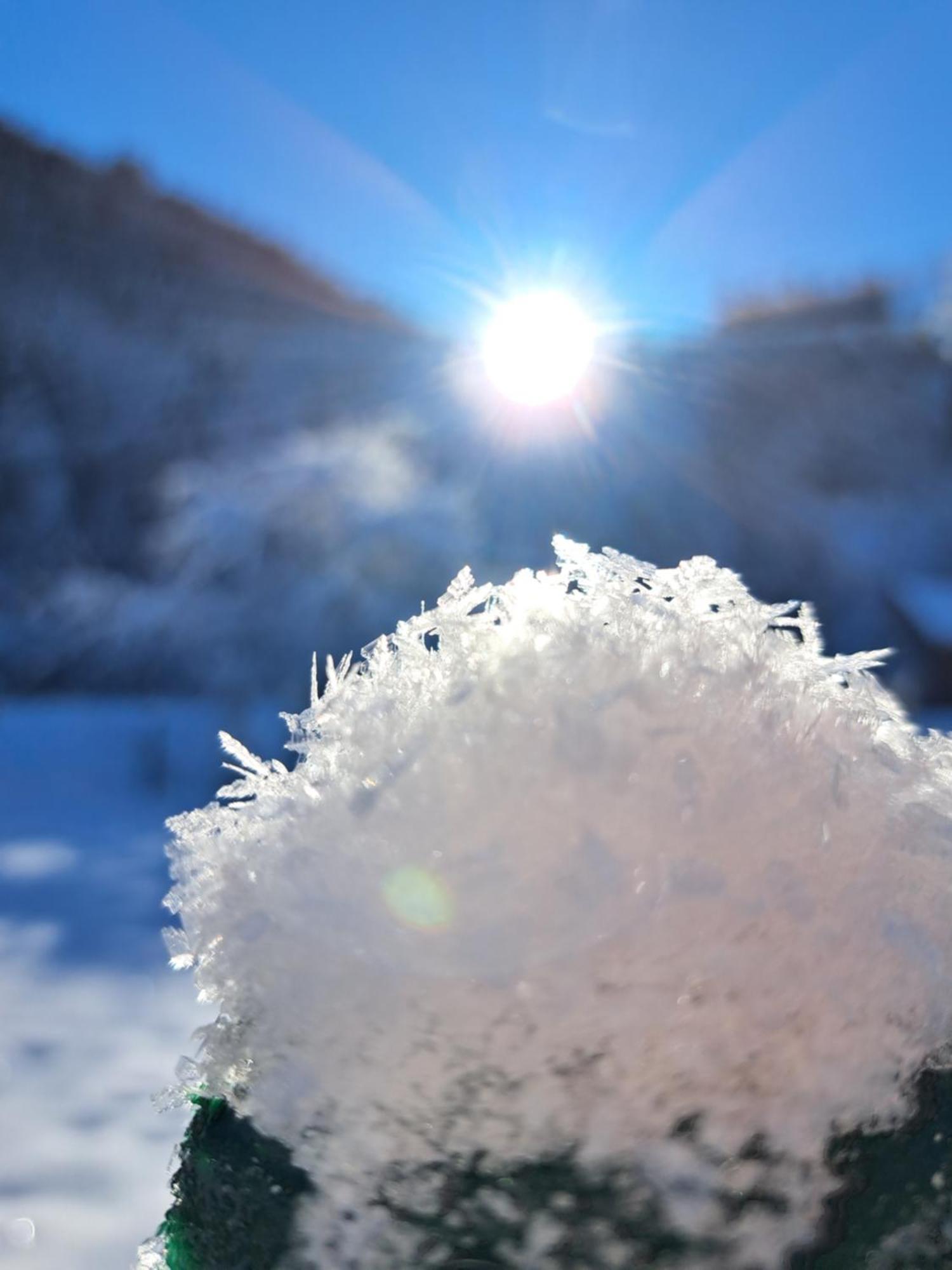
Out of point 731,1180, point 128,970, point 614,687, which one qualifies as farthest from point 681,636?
point 128,970

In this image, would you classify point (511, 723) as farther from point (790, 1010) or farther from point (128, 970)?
point (128, 970)

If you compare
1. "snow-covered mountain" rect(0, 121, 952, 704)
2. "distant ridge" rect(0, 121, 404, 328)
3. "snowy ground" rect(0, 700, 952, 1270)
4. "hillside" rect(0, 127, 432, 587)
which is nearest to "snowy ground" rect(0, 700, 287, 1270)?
"snowy ground" rect(0, 700, 952, 1270)

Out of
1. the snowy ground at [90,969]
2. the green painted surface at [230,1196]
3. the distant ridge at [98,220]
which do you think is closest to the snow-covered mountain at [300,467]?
the distant ridge at [98,220]

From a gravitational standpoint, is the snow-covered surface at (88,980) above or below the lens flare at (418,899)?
above

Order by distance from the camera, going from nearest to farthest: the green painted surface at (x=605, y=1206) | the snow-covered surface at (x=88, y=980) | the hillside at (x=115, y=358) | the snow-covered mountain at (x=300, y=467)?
the green painted surface at (x=605, y=1206) < the snow-covered surface at (x=88, y=980) < the snow-covered mountain at (x=300, y=467) < the hillside at (x=115, y=358)

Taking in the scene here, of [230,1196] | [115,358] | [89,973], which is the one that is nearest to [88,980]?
[89,973]

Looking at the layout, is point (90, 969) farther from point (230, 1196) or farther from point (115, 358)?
point (115, 358)

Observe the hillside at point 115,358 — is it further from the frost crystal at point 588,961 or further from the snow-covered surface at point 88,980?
the frost crystal at point 588,961

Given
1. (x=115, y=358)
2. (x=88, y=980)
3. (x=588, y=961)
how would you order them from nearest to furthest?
(x=588, y=961) < (x=88, y=980) < (x=115, y=358)
